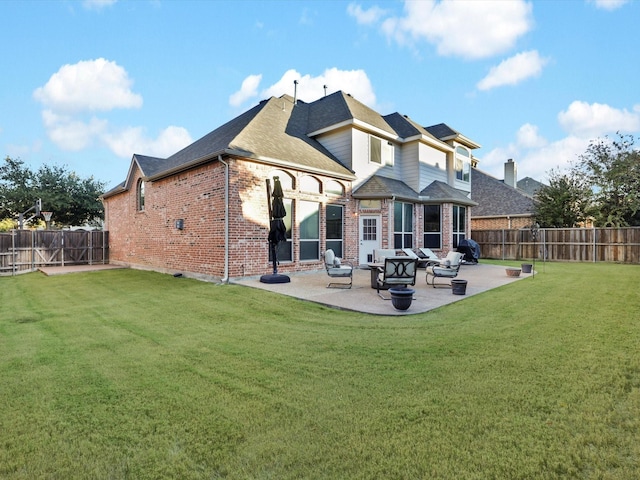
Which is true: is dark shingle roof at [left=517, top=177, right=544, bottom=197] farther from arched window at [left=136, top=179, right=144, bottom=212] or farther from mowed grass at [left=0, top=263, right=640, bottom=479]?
arched window at [left=136, top=179, right=144, bottom=212]

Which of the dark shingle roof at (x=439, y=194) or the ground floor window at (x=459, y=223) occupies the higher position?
the dark shingle roof at (x=439, y=194)

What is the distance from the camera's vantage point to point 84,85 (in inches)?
768

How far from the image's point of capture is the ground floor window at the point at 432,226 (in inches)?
655

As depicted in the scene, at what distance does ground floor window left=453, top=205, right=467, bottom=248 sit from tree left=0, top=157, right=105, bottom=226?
96.6 ft

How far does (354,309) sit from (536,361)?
134 inches

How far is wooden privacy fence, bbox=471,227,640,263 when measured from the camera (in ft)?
59.1

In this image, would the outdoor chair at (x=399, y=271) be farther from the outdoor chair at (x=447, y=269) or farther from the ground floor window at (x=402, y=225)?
the ground floor window at (x=402, y=225)

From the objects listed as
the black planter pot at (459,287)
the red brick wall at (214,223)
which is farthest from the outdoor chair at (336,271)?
the black planter pot at (459,287)

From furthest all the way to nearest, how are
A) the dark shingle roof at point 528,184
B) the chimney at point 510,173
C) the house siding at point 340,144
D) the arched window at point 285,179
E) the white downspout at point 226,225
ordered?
the dark shingle roof at point 528,184
the chimney at point 510,173
the house siding at point 340,144
the arched window at point 285,179
the white downspout at point 226,225

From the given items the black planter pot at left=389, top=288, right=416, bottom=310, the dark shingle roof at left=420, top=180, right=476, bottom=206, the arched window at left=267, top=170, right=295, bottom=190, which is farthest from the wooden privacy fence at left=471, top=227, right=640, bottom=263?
the black planter pot at left=389, top=288, right=416, bottom=310

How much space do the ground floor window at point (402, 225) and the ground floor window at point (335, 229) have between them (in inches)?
105

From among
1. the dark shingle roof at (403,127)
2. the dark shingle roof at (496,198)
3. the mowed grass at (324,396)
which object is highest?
the dark shingle roof at (403,127)

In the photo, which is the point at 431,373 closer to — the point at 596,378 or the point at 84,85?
the point at 596,378

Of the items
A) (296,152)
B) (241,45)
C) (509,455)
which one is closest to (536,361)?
(509,455)
